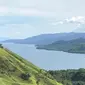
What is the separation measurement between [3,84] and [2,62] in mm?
43145

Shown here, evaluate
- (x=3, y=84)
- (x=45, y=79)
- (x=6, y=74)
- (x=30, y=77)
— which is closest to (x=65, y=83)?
(x=45, y=79)

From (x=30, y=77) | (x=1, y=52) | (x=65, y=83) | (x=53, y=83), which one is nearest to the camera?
(x=30, y=77)

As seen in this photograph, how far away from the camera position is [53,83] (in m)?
146

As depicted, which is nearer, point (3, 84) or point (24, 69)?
point (3, 84)

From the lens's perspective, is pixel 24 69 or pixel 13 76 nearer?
pixel 13 76

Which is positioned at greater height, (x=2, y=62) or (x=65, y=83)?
(x=2, y=62)

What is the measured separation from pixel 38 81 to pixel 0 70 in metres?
19.3

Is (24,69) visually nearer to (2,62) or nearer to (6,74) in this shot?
(2,62)

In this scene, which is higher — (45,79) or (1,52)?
(1,52)

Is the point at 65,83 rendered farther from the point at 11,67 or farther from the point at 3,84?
the point at 3,84

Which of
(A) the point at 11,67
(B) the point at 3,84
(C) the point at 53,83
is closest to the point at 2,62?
(A) the point at 11,67

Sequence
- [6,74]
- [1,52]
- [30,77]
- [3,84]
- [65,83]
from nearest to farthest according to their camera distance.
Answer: [3,84] → [6,74] → [30,77] → [1,52] → [65,83]

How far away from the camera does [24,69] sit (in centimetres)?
14788

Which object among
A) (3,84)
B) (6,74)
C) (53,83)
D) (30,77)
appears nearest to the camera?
(3,84)
